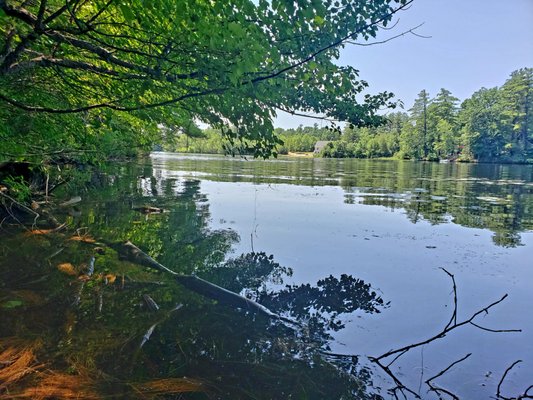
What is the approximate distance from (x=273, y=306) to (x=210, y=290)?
50.8 inches

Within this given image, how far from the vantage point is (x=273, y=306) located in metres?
6.89

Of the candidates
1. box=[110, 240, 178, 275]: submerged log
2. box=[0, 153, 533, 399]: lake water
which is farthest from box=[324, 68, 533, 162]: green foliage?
box=[110, 240, 178, 275]: submerged log

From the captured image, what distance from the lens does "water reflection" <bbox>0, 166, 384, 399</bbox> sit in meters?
4.43

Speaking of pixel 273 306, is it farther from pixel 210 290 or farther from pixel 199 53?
pixel 199 53

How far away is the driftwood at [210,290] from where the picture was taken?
655cm

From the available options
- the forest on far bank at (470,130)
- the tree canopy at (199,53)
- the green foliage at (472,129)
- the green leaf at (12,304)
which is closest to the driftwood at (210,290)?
the green leaf at (12,304)

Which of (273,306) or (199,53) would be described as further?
(273,306)

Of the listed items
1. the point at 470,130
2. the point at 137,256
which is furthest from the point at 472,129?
the point at 137,256

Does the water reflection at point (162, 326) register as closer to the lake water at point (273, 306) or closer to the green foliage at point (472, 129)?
the lake water at point (273, 306)

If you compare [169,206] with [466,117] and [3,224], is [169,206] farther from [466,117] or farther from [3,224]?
[466,117]

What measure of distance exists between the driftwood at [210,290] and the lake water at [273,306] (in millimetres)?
154

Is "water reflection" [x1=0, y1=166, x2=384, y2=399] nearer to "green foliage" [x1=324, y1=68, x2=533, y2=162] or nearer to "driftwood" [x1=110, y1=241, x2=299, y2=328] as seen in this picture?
"driftwood" [x1=110, y1=241, x2=299, y2=328]

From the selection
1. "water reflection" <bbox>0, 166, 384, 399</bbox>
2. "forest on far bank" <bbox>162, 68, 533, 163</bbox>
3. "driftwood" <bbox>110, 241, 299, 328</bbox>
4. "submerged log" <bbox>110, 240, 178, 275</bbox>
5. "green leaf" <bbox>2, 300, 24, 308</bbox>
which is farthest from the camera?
"forest on far bank" <bbox>162, 68, 533, 163</bbox>

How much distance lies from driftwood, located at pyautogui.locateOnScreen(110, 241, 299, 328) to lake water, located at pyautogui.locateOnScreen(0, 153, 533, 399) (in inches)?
6.1
